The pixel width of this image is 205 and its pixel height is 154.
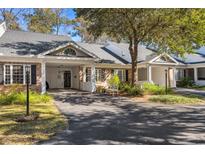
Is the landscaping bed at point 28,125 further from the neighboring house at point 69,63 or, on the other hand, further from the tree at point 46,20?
the tree at point 46,20

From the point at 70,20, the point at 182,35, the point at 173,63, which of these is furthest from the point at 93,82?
the point at 70,20

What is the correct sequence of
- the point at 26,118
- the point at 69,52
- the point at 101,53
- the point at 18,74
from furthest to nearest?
the point at 101,53, the point at 69,52, the point at 18,74, the point at 26,118

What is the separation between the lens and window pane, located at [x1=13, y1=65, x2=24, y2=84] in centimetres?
2114

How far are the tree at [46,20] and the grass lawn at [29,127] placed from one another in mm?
30437

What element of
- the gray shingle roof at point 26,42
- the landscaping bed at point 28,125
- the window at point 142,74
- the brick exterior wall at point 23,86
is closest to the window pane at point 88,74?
the gray shingle roof at point 26,42

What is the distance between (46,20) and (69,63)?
22.8 m

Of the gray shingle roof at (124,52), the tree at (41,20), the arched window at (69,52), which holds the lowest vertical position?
the arched window at (69,52)

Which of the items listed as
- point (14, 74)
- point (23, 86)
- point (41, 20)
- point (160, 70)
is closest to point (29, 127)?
point (23, 86)

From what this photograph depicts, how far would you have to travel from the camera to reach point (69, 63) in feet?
78.9

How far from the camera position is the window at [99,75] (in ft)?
89.2

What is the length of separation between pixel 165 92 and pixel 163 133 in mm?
13927

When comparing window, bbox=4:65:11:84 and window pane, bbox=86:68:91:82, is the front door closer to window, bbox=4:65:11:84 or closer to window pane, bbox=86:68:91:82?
window pane, bbox=86:68:91:82

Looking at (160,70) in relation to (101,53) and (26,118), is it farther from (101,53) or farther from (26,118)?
(26,118)
